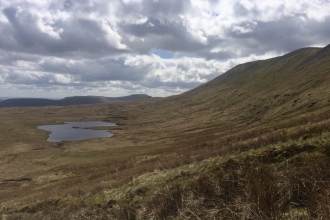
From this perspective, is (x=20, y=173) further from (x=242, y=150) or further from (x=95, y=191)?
(x=242, y=150)

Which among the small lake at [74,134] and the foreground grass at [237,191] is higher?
the foreground grass at [237,191]

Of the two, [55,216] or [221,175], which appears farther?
[55,216]

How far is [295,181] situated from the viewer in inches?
288

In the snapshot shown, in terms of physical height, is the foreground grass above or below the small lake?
above

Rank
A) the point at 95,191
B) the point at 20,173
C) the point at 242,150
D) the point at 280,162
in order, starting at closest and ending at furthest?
the point at 280,162 → the point at 242,150 → the point at 95,191 → the point at 20,173

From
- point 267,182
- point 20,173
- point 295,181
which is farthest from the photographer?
point 20,173

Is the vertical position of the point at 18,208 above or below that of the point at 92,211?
below

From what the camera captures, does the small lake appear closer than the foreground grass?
No

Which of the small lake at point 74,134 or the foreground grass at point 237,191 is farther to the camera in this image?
the small lake at point 74,134

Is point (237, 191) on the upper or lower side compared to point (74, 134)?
upper

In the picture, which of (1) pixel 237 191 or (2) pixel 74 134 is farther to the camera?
(2) pixel 74 134

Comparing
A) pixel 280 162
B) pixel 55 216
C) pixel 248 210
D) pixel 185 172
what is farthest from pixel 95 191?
pixel 248 210

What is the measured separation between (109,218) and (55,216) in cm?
385

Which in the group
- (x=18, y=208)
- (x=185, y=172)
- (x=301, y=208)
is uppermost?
(x=301, y=208)
